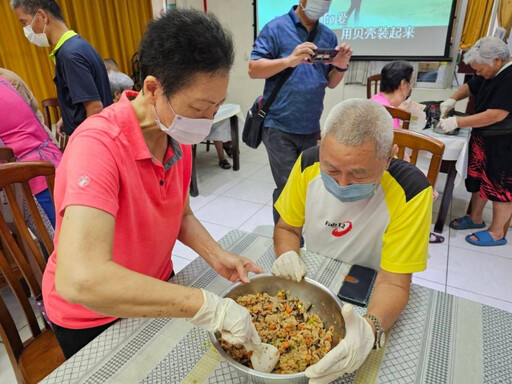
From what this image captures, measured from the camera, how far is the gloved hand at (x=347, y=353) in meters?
0.69

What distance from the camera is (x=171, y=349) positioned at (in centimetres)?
84

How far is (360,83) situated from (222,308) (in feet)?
13.6

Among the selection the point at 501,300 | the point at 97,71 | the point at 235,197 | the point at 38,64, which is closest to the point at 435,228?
the point at 501,300

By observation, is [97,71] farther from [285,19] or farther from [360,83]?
[360,83]

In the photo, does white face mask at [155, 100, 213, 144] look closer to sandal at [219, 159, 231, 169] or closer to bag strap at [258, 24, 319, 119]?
bag strap at [258, 24, 319, 119]

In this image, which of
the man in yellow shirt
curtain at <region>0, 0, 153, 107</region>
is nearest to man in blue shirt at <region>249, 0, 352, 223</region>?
the man in yellow shirt

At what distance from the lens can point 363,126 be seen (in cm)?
97

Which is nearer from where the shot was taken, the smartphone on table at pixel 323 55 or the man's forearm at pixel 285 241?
the man's forearm at pixel 285 241

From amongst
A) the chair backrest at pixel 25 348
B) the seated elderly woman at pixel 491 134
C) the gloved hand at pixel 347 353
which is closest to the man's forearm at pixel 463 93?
the seated elderly woman at pixel 491 134

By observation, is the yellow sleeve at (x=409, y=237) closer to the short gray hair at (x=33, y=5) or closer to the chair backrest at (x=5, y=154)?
the chair backrest at (x=5, y=154)

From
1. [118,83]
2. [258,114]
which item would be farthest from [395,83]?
[118,83]

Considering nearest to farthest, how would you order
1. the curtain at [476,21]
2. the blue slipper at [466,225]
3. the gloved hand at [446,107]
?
the blue slipper at [466,225]
the gloved hand at [446,107]
the curtain at [476,21]

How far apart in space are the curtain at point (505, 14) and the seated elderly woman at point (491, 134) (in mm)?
1367

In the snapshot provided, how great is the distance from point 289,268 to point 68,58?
1857mm
